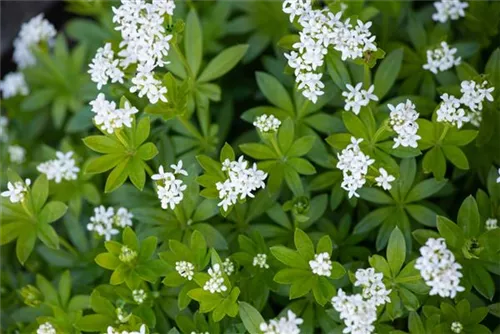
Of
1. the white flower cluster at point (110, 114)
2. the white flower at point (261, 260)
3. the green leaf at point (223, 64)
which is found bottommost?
the white flower at point (261, 260)

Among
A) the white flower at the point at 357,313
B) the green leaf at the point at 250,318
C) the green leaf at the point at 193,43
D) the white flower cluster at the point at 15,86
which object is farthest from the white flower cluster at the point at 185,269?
the white flower cluster at the point at 15,86

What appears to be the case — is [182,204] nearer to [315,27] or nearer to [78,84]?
[315,27]

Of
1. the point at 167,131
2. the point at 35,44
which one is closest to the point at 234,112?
the point at 167,131

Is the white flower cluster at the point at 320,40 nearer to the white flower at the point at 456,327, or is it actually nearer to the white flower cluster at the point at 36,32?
the white flower at the point at 456,327

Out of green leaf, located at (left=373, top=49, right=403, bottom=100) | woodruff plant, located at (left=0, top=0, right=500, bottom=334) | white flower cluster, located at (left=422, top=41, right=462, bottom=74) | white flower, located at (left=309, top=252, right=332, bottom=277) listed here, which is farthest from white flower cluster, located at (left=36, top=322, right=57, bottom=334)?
white flower cluster, located at (left=422, top=41, right=462, bottom=74)

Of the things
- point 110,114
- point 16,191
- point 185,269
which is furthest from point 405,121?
point 16,191

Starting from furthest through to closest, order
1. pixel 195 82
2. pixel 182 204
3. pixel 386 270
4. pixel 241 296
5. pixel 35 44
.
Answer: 1. pixel 35 44
2. pixel 195 82
3. pixel 182 204
4. pixel 241 296
5. pixel 386 270

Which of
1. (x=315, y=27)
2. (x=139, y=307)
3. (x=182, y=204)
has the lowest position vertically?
(x=139, y=307)
